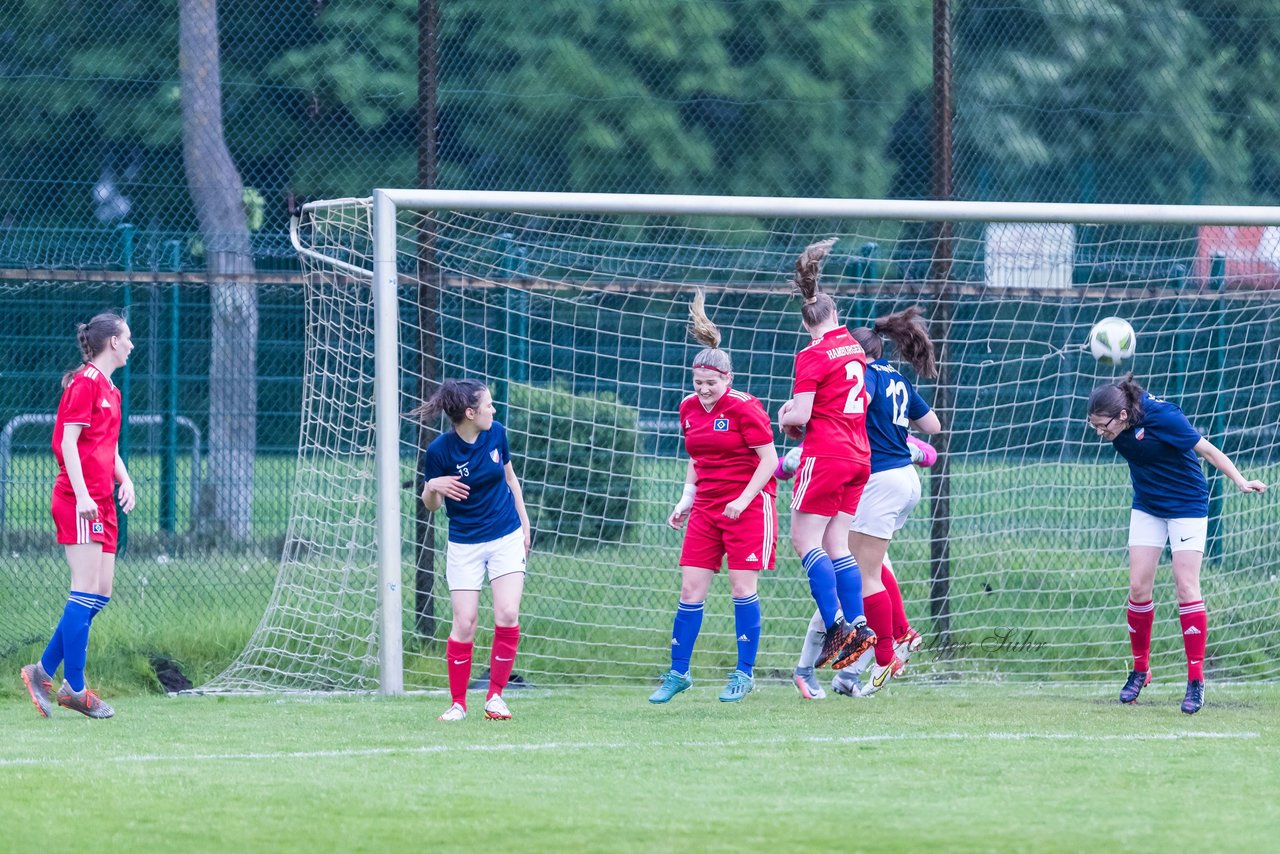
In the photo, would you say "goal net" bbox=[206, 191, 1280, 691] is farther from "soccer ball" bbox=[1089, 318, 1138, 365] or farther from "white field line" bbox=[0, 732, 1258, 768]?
"white field line" bbox=[0, 732, 1258, 768]

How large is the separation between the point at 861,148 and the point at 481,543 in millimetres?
7383

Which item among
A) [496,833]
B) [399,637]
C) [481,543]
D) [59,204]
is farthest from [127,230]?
[496,833]

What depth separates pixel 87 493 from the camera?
7098 millimetres

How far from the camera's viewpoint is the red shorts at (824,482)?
24.5 feet

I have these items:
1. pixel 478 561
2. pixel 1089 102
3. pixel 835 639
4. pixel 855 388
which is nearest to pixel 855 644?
pixel 835 639

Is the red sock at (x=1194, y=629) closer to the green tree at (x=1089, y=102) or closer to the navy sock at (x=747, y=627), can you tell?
the navy sock at (x=747, y=627)

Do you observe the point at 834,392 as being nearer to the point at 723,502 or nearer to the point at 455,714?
the point at 723,502

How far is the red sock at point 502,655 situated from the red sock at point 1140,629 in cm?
305

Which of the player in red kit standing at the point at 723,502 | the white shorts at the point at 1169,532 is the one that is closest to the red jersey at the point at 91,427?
the player in red kit standing at the point at 723,502

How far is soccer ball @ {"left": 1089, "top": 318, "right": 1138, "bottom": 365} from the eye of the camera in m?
8.30

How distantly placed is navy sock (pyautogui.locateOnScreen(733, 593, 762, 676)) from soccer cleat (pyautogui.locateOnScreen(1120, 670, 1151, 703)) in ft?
6.18

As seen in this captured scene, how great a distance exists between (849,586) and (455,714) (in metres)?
2.00

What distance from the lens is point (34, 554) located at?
9562 millimetres

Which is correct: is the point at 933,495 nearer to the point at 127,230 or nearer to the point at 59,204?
the point at 127,230
